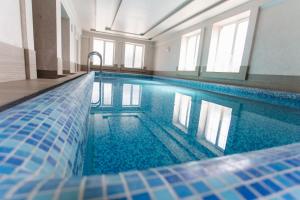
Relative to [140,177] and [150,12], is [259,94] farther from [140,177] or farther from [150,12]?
[150,12]

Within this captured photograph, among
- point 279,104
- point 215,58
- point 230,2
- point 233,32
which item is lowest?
point 279,104

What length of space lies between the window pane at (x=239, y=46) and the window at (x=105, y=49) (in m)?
7.74

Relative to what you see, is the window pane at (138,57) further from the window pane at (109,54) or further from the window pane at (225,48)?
the window pane at (225,48)

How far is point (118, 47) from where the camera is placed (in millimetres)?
10586

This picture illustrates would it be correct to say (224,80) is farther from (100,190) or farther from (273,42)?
(100,190)

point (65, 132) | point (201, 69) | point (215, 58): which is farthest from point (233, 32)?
point (65, 132)

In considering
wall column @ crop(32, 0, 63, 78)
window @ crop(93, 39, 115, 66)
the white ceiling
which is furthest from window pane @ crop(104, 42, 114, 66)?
wall column @ crop(32, 0, 63, 78)

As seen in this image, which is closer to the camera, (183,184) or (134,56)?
(183,184)

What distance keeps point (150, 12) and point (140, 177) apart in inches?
264

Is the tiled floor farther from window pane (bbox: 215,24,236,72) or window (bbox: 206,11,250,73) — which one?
window pane (bbox: 215,24,236,72)

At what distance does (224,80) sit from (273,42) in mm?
1648

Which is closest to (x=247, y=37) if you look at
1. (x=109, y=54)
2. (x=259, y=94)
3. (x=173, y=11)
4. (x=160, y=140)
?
(x=259, y=94)

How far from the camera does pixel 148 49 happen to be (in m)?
11.4

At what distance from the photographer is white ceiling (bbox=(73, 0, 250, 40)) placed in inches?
199
